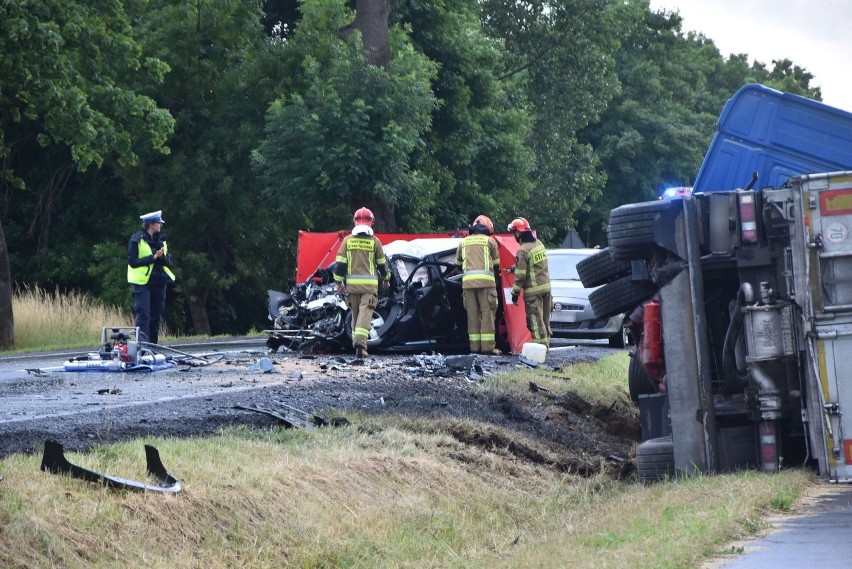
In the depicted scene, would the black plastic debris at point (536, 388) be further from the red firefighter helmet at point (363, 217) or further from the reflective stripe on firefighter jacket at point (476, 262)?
the red firefighter helmet at point (363, 217)

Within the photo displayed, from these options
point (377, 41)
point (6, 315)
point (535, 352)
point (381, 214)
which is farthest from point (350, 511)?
point (377, 41)

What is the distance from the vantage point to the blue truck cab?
29.3 feet

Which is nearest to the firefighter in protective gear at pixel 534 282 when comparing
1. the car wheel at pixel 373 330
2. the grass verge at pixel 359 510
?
the car wheel at pixel 373 330

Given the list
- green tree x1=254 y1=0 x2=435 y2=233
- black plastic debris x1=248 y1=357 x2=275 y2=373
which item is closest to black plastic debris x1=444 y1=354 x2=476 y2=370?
black plastic debris x1=248 y1=357 x2=275 y2=373

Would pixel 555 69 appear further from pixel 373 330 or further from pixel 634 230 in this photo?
pixel 634 230

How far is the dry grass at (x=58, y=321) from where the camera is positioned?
82.6 ft

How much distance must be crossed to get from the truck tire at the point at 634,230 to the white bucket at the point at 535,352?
7.47 metres

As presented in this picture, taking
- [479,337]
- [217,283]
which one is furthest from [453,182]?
[479,337]

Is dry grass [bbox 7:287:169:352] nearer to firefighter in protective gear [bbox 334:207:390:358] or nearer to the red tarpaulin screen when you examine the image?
the red tarpaulin screen

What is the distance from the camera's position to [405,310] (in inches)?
663

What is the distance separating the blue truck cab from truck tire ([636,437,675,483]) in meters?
1.95

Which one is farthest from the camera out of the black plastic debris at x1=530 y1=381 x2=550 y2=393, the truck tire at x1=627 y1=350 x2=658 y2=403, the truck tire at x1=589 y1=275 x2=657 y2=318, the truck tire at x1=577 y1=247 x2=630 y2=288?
the black plastic debris at x1=530 y1=381 x2=550 y2=393

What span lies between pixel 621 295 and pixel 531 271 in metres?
7.46

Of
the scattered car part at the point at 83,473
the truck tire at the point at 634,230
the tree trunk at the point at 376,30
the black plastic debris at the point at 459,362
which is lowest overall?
the scattered car part at the point at 83,473
